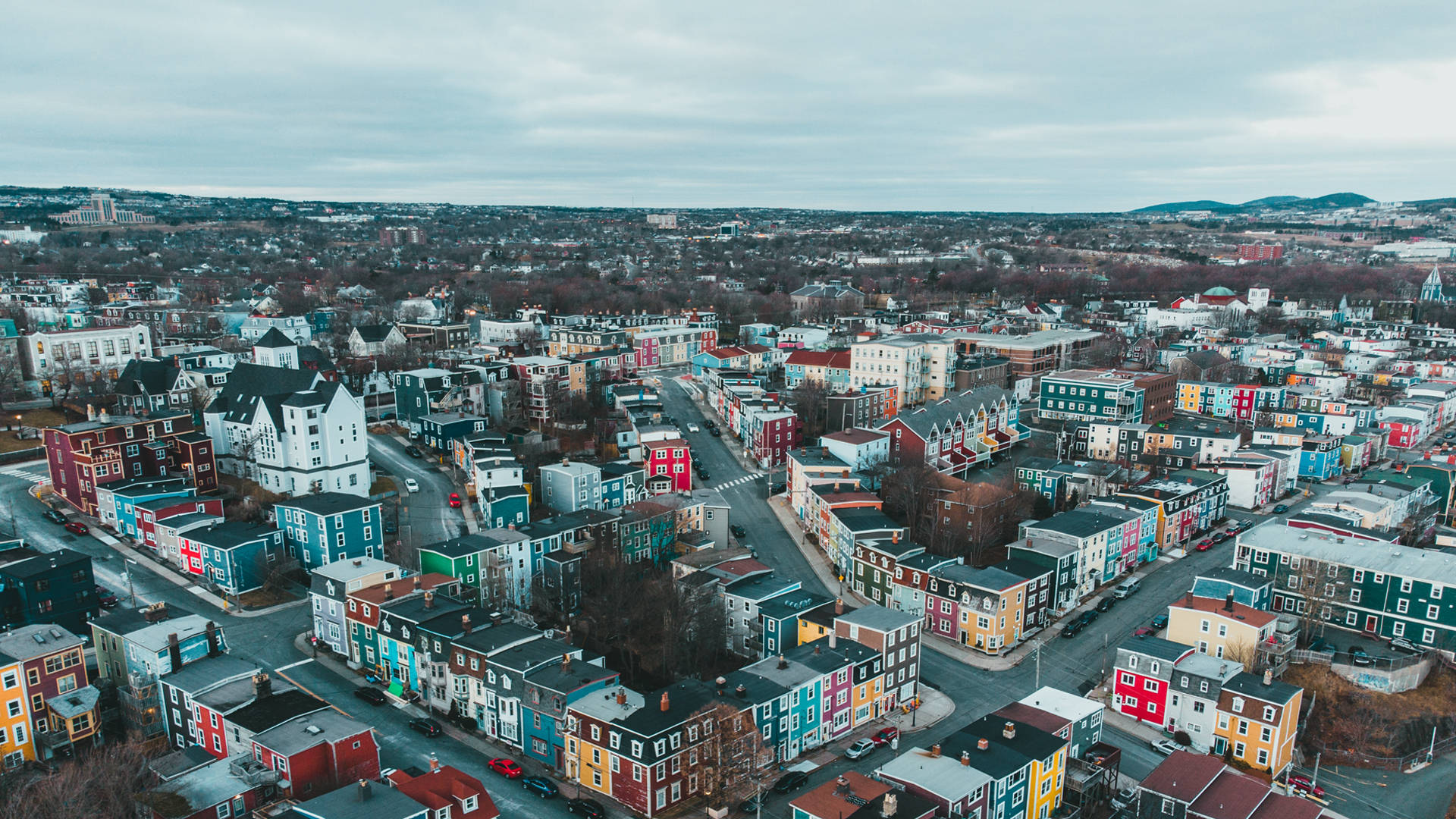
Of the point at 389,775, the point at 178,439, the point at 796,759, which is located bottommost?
the point at 796,759

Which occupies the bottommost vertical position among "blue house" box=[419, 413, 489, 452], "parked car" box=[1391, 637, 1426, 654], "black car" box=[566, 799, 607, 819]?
"black car" box=[566, 799, 607, 819]

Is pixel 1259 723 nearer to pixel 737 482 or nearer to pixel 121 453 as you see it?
pixel 737 482

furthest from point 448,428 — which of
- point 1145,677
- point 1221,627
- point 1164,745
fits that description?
point 1221,627

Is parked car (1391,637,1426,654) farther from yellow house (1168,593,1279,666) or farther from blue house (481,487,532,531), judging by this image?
blue house (481,487,532,531)

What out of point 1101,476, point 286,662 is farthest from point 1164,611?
point 286,662

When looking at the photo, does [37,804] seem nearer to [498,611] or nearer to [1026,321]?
[498,611]

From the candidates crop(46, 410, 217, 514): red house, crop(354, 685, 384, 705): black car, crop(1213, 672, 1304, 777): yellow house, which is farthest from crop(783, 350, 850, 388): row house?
crop(354, 685, 384, 705): black car

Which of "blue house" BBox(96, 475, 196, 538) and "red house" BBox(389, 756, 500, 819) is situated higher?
"blue house" BBox(96, 475, 196, 538)
